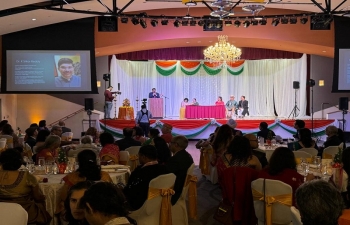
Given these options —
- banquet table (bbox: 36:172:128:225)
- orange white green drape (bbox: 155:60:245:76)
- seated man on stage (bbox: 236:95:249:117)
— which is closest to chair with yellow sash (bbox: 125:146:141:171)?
banquet table (bbox: 36:172:128:225)

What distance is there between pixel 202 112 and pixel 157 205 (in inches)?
578

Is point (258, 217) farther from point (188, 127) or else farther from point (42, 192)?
point (188, 127)

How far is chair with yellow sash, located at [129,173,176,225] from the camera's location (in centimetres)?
541

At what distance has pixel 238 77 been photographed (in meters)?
23.1

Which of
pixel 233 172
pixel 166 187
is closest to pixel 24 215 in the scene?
pixel 166 187

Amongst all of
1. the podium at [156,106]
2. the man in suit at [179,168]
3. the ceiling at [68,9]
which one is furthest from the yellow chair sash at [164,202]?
the podium at [156,106]

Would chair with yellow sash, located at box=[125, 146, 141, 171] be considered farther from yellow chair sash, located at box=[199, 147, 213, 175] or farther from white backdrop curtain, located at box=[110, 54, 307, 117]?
white backdrop curtain, located at box=[110, 54, 307, 117]

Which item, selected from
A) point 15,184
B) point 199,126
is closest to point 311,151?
point 15,184

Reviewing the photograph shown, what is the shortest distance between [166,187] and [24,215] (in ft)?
5.65

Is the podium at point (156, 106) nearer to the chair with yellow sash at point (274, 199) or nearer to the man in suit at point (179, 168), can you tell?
the man in suit at point (179, 168)

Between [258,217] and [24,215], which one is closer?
[24,215]

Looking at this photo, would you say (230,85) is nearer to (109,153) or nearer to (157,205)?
(109,153)

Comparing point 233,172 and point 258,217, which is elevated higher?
point 233,172

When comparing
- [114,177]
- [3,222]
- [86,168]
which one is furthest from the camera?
[114,177]
